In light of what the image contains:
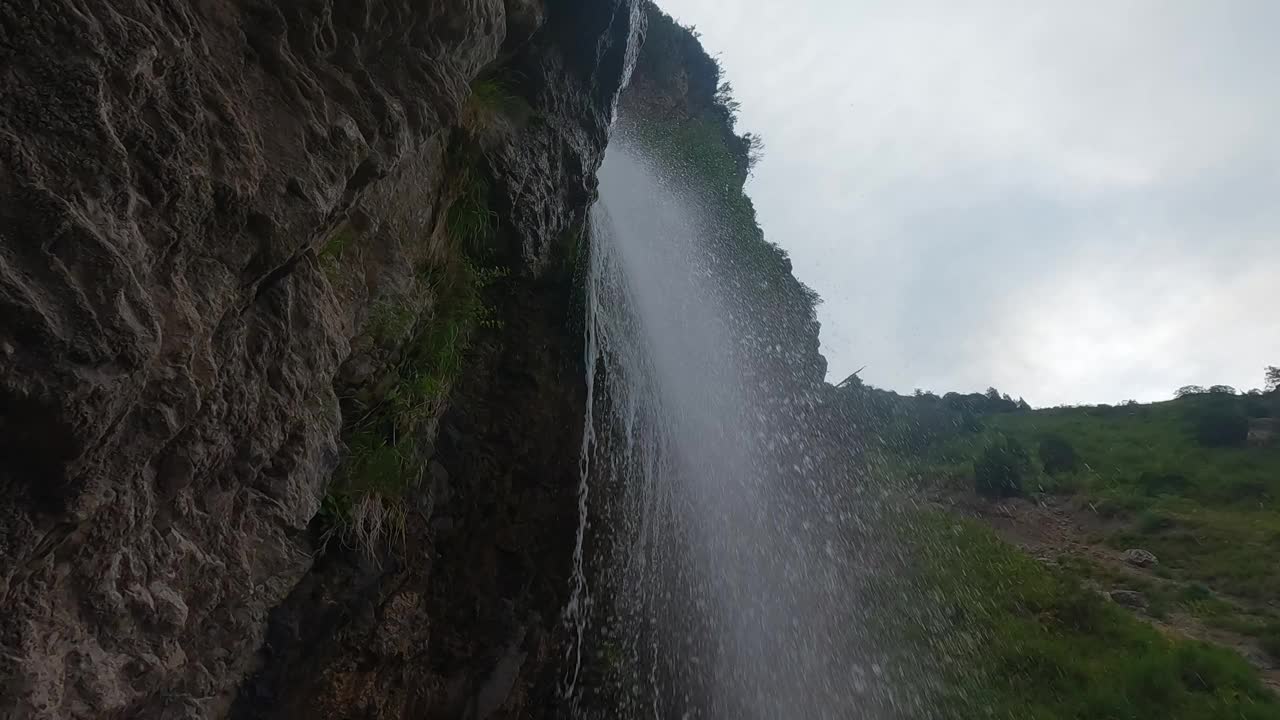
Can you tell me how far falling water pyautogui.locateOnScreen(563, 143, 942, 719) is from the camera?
19.2 feet

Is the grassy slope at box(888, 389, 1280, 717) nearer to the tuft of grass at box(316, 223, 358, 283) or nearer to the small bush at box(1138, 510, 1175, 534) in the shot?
the small bush at box(1138, 510, 1175, 534)

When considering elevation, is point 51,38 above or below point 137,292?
above

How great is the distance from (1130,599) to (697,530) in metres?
9.33

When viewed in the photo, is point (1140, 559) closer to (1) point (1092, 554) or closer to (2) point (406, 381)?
(1) point (1092, 554)

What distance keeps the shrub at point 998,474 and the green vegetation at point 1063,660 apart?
274 inches

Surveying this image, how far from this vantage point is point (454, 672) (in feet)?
13.8

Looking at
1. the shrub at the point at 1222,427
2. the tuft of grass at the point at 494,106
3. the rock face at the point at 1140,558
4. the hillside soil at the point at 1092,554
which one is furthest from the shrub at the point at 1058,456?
the tuft of grass at the point at 494,106

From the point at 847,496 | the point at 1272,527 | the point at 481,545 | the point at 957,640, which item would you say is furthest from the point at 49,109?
the point at 1272,527

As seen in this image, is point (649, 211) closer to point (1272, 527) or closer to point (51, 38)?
point (51, 38)

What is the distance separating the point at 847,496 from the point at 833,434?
2710mm

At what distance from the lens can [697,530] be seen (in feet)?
Result: 25.5

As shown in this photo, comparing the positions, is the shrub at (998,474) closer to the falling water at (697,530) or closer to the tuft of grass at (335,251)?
the falling water at (697,530)

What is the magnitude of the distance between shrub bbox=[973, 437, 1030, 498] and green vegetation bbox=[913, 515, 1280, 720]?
697 cm

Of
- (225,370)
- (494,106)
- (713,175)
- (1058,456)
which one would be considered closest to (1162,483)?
(1058,456)
